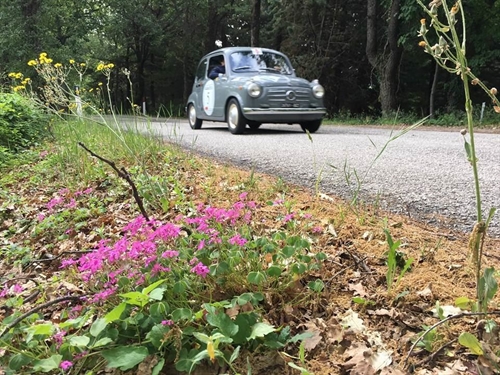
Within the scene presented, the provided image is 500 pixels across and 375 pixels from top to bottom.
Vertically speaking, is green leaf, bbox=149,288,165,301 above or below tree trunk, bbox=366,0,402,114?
below

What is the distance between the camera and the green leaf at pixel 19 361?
1.14 m

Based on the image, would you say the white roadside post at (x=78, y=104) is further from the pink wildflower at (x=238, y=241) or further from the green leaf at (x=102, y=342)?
the green leaf at (x=102, y=342)

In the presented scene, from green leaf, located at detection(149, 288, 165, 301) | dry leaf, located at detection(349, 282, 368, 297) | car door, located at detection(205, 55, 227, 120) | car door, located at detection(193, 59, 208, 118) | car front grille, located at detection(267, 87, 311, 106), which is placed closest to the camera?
green leaf, located at detection(149, 288, 165, 301)

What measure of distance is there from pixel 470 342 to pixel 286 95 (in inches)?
271

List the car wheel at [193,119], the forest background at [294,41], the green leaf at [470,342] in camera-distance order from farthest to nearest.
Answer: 1. the forest background at [294,41]
2. the car wheel at [193,119]
3. the green leaf at [470,342]

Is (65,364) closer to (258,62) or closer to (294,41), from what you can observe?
(258,62)

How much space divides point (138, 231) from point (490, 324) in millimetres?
1330

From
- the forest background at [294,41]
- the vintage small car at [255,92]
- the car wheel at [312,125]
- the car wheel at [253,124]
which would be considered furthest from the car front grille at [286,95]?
the forest background at [294,41]

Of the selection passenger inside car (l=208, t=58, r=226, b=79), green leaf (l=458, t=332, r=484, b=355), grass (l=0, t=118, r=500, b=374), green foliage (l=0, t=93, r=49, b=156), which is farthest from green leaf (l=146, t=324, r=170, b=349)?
passenger inside car (l=208, t=58, r=226, b=79)

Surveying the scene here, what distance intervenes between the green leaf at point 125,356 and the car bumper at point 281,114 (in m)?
6.57

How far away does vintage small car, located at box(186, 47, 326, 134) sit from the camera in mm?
7527

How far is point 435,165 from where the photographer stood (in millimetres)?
3615

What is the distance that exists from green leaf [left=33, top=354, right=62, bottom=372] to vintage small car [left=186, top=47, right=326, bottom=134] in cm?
661

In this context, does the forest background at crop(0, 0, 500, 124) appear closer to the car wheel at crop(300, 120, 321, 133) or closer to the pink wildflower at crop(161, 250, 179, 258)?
the car wheel at crop(300, 120, 321, 133)
